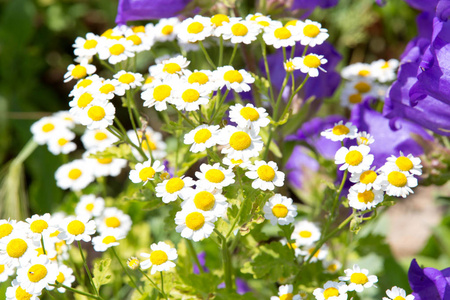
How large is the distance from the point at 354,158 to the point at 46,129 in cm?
68

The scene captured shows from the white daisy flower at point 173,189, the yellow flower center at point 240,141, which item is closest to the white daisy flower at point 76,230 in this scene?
the white daisy flower at point 173,189

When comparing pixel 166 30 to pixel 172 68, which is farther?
pixel 166 30

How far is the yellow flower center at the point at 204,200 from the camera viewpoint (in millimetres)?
616

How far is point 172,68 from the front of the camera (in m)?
0.74

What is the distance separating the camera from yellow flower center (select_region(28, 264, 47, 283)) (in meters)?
0.63

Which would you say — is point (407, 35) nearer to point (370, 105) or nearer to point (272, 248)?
point (370, 105)

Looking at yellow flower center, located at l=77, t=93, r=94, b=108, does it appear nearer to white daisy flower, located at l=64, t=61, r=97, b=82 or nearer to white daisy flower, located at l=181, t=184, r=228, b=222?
white daisy flower, located at l=64, t=61, r=97, b=82

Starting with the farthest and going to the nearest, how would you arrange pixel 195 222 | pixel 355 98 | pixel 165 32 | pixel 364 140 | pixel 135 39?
pixel 355 98, pixel 165 32, pixel 135 39, pixel 364 140, pixel 195 222

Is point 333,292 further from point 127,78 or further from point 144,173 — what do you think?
point 127,78

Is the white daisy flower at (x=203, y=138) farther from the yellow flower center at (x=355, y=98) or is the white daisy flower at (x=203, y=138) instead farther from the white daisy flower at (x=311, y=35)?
the yellow flower center at (x=355, y=98)

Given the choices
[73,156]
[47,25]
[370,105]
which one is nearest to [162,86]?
[370,105]

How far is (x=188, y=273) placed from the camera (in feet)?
2.73

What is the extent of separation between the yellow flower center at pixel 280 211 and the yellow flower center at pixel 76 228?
0.24 m

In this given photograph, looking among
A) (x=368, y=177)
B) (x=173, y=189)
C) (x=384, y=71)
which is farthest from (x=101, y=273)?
(x=384, y=71)
